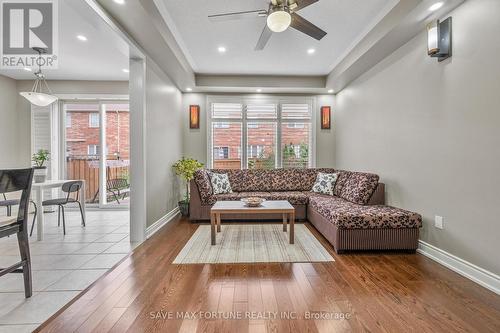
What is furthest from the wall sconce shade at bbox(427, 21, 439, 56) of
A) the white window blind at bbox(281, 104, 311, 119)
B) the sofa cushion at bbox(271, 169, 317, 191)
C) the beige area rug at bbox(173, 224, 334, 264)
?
the white window blind at bbox(281, 104, 311, 119)

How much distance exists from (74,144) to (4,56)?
2.10 m

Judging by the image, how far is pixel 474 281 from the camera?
229cm

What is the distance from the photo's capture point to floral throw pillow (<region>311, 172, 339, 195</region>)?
4840 millimetres

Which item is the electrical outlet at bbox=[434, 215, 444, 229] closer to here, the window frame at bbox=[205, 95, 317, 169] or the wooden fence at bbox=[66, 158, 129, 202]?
the window frame at bbox=[205, 95, 317, 169]

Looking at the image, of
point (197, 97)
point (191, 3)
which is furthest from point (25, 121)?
point (191, 3)

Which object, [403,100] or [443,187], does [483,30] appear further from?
[443,187]

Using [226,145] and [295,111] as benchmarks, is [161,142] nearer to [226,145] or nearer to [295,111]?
[226,145]

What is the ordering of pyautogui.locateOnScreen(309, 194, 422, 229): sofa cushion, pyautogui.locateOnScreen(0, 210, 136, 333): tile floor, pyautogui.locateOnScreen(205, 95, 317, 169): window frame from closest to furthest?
pyautogui.locateOnScreen(0, 210, 136, 333): tile floor
pyautogui.locateOnScreen(309, 194, 422, 229): sofa cushion
pyautogui.locateOnScreen(205, 95, 317, 169): window frame

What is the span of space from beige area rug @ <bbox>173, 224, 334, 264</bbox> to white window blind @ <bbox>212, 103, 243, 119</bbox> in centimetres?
281

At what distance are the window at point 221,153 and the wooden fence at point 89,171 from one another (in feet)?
7.34

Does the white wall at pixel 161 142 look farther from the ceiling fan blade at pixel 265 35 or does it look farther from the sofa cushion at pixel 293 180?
the sofa cushion at pixel 293 180

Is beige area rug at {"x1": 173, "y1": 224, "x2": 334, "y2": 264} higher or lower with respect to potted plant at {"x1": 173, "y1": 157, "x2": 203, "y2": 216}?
lower

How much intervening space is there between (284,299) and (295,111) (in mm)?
4595

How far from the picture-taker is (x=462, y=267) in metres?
2.44
